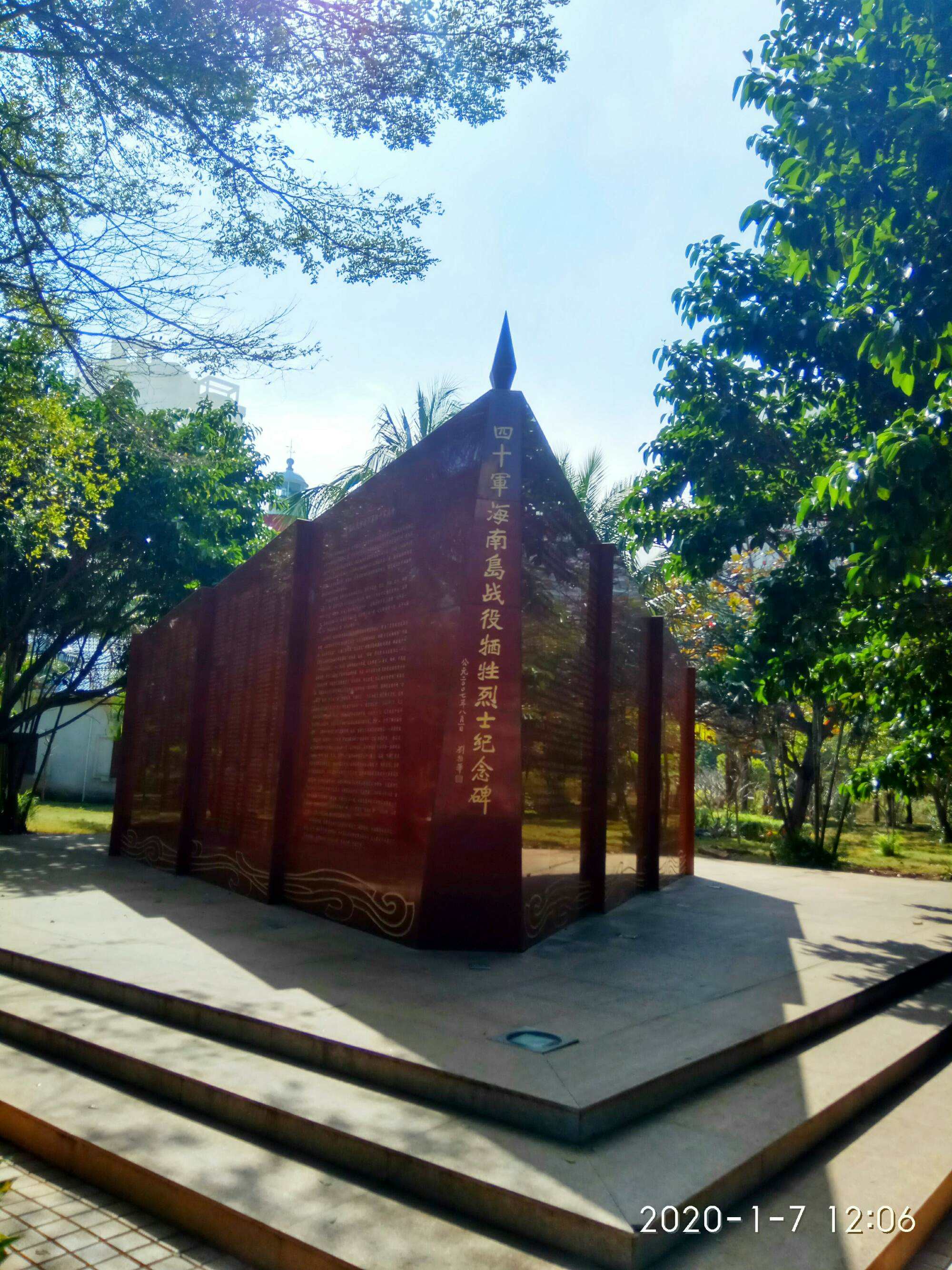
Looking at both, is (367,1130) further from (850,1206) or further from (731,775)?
(731,775)

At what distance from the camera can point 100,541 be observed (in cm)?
1464

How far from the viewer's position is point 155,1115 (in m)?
3.71

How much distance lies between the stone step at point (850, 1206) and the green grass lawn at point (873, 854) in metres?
10.2

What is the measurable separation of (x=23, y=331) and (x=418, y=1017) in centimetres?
660

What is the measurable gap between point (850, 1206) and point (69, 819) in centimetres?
1921

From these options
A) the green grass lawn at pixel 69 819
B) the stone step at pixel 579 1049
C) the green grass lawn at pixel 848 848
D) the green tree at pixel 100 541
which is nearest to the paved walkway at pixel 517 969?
the stone step at pixel 579 1049

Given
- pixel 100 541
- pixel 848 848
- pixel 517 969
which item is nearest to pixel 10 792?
pixel 100 541

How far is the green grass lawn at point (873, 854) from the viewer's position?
45.9ft

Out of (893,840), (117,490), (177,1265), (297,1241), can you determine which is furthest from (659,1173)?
(893,840)

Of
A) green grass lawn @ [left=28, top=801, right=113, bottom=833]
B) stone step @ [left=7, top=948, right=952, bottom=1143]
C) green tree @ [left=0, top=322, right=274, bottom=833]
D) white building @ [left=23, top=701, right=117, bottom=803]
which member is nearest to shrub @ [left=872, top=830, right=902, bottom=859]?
stone step @ [left=7, top=948, right=952, bottom=1143]

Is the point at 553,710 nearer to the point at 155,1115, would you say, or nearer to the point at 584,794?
the point at 584,794

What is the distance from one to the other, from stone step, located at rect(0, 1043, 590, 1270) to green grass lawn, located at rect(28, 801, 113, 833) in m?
12.0

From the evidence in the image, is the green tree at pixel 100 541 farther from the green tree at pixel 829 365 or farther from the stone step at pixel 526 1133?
the stone step at pixel 526 1133

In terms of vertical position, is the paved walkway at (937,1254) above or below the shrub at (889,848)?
below
